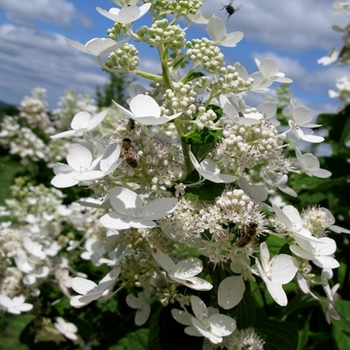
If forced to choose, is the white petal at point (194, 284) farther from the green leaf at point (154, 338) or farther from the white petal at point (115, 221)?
the green leaf at point (154, 338)

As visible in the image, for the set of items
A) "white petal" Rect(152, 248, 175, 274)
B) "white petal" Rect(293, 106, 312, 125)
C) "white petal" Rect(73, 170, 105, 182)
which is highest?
"white petal" Rect(293, 106, 312, 125)

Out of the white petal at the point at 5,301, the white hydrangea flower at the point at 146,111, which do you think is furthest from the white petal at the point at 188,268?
the white petal at the point at 5,301

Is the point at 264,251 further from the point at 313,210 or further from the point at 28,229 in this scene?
the point at 28,229

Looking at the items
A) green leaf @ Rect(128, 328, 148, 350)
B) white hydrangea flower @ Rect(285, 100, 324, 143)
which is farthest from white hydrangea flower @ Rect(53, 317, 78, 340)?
white hydrangea flower @ Rect(285, 100, 324, 143)

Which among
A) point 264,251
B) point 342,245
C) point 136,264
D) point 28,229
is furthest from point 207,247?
point 342,245

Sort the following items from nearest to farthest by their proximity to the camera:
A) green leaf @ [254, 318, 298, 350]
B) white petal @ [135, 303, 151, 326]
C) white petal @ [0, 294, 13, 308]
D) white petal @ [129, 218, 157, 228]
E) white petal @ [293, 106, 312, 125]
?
white petal @ [129, 218, 157, 228] → white petal @ [293, 106, 312, 125] → green leaf @ [254, 318, 298, 350] → white petal @ [135, 303, 151, 326] → white petal @ [0, 294, 13, 308]

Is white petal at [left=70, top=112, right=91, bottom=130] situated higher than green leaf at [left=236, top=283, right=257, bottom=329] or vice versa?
white petal at [left=70, top=112, right=91, bottom=130]

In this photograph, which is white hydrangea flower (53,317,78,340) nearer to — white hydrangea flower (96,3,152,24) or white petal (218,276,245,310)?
white petal (218,276,245,310)

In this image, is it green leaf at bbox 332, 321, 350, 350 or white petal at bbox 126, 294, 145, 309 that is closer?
white petal at bbox 126, 294, 145, 309

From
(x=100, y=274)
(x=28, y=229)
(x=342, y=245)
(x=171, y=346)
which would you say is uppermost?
(x=171, y=346)
